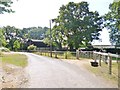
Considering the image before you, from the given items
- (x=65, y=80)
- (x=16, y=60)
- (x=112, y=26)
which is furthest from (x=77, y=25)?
(x=65, y=80)

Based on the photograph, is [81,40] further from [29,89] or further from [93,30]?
→ [29,89]

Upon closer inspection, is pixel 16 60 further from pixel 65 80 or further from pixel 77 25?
pixel 77 25

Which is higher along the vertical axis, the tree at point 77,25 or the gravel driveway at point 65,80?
the tree at point 77,25

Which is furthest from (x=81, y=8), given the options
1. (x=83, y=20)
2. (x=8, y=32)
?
(x=8, y=32)

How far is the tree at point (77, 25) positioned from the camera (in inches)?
2448

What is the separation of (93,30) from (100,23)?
3.65 meters

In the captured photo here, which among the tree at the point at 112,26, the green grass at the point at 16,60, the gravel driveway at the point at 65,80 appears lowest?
the gravel driveway at the point at 65,80

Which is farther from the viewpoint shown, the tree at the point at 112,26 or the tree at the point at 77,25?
the tree at the point at 77,25

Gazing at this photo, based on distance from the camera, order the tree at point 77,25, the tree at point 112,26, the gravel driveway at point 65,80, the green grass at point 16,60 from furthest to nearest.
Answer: the tree at point 77,25
the tree at point 112,26
the green grass at point 16,60
the gravel driveway at point 65,80

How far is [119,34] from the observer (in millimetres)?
55281

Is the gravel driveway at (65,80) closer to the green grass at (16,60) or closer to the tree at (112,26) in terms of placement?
the green grass at (16,60)

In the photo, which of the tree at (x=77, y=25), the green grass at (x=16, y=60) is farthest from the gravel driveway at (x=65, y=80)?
the tree at (x=77, y=25)

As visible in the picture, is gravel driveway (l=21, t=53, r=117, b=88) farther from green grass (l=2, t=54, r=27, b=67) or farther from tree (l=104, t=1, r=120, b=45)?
tree (l=104, t=1, r=120, b=45)

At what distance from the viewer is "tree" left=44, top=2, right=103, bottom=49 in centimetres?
6219
